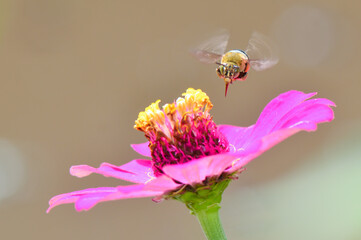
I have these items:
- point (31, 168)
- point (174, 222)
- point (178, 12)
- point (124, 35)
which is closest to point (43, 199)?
point (31, 168)

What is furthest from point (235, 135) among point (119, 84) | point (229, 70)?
point (119, 84)

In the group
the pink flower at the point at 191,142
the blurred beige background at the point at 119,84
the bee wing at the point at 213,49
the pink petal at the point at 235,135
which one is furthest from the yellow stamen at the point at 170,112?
the blurred beige background at the point at 119,84

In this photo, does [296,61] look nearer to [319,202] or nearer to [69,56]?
[69,56]

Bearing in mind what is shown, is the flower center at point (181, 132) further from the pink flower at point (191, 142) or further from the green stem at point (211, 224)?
the green stem at point (211, 224)

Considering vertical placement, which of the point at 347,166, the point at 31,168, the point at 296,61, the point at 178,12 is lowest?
the point at 347,166

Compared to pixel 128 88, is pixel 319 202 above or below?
below

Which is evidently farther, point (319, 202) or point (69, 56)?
point (69, 56)
